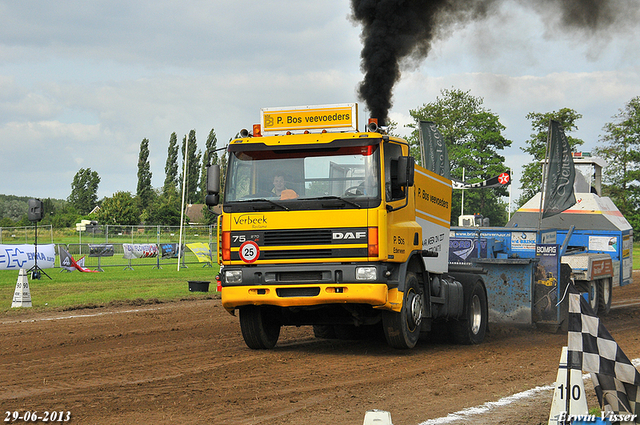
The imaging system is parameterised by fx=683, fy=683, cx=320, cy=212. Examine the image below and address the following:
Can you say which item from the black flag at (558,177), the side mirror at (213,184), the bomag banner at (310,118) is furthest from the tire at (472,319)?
the black flag at (558,177)

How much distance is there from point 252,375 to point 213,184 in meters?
2.79

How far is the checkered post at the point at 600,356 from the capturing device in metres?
4.73

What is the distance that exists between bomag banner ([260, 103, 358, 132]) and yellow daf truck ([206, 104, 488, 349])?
0.01m

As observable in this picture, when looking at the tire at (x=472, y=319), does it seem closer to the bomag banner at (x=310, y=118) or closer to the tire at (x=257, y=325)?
the tire at (x=257, y=325)

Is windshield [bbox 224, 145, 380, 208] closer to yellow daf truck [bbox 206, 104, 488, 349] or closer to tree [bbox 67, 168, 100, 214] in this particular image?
yellow daf truck [bbox 206, 104, 488, 349]

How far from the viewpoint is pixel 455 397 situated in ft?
21.7

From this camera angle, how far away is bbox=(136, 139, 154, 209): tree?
301ft

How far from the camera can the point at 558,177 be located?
1661 centimetres

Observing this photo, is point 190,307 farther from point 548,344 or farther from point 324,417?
point 324,417

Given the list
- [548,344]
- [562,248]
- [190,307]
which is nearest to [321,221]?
[548,344]

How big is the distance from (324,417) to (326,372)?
210cm

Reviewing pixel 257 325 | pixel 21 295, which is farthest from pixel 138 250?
pixel 257 325

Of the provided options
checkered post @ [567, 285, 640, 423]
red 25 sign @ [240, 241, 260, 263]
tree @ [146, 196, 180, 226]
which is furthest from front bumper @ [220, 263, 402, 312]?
tree @ [146, 196, 180, 226]

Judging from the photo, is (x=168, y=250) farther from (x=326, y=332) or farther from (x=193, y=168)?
(x=193, y=168)
